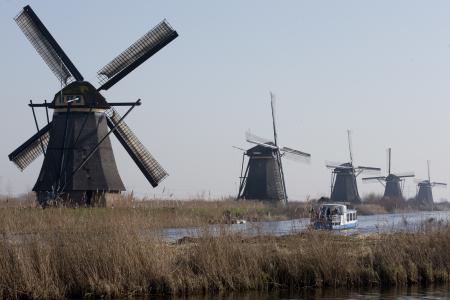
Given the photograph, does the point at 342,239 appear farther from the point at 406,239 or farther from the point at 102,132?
the point at 102,132

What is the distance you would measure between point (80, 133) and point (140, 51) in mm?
4606

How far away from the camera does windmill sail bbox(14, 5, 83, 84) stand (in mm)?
37812

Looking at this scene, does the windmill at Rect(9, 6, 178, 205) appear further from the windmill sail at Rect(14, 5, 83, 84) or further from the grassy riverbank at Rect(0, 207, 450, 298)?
the grassy riverbank at Rect(0, 207, 450, 298)

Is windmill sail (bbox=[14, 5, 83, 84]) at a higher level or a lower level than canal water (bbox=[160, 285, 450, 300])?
higher

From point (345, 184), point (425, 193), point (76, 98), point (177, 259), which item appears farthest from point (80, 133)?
point (425, 193)

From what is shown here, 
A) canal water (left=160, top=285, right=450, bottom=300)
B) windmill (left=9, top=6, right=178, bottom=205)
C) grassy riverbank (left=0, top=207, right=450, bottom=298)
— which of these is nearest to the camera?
grassy riverbank (left=0, top=207, right=450, bottom=298)

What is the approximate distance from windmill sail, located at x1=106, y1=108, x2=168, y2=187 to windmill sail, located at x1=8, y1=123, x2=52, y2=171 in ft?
10.2

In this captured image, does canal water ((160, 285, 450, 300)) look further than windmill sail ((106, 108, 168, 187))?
No

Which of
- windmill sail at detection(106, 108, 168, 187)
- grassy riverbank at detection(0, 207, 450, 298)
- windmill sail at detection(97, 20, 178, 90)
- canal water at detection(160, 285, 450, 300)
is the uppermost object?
windmill sail at detection(97, 20, 178, 90)

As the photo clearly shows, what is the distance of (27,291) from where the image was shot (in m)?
15.7

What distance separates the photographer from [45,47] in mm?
37938

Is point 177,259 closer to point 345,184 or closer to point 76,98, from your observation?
point 76,98

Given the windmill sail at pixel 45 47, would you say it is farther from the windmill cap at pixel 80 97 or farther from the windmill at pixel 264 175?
the windmill at pixel 264 175

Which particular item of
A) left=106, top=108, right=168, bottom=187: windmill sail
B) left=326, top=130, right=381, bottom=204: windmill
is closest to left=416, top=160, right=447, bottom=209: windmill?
left=326, top=130, right=381, bottom=204: windmill
